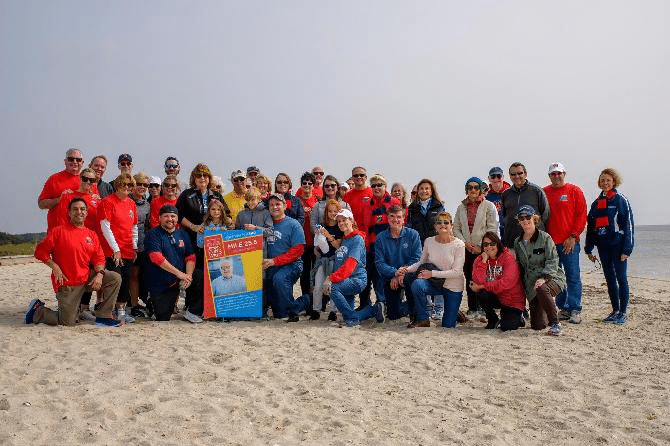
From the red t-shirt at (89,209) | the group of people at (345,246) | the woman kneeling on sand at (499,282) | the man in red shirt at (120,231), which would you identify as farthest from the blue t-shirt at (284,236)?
the woman kneeling on sand at (499,282)

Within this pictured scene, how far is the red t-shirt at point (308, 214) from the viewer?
351 inches

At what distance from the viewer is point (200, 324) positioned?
785 cm

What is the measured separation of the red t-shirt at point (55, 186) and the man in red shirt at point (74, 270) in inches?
19.1

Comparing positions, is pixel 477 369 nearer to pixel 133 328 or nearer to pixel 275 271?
pixel 275 271

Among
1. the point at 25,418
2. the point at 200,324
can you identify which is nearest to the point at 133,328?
the point at 200,324

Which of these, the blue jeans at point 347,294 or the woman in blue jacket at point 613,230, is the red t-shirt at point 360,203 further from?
the woman in blue jacket at point 613,230

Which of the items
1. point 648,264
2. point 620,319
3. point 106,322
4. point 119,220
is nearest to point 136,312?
point 106,322

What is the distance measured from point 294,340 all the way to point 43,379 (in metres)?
2.83

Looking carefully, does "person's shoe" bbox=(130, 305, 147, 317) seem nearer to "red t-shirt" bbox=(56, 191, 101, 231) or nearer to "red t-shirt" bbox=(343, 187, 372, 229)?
"red t-shirt" bbox=(56, 191, 101, 231)

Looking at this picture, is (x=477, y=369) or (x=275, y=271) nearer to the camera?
(x=477, y=369)

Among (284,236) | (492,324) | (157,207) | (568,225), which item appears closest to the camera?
(492,324)

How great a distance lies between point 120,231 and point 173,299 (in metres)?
1.26

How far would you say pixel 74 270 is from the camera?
24.0ft

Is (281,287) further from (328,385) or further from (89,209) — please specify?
(328,385)
